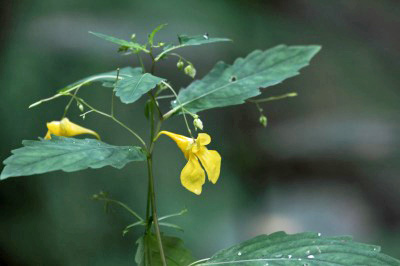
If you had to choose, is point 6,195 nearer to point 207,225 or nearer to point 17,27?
point 17,27

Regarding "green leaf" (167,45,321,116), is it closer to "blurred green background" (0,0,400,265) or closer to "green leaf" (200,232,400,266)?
"green leaf" (200,232,400,266)

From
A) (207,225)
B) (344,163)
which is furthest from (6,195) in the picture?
(344,163)

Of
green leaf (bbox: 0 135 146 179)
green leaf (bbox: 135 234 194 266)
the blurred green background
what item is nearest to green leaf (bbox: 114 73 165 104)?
green leaf (bbox: 0 135 146 179)

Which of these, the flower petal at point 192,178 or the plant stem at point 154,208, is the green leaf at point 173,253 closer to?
the plant stem at point 154,208

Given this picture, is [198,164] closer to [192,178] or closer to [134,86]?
[192,178]

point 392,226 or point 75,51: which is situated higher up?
point 75,51

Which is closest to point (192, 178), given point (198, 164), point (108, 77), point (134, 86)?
point (198, 164)
